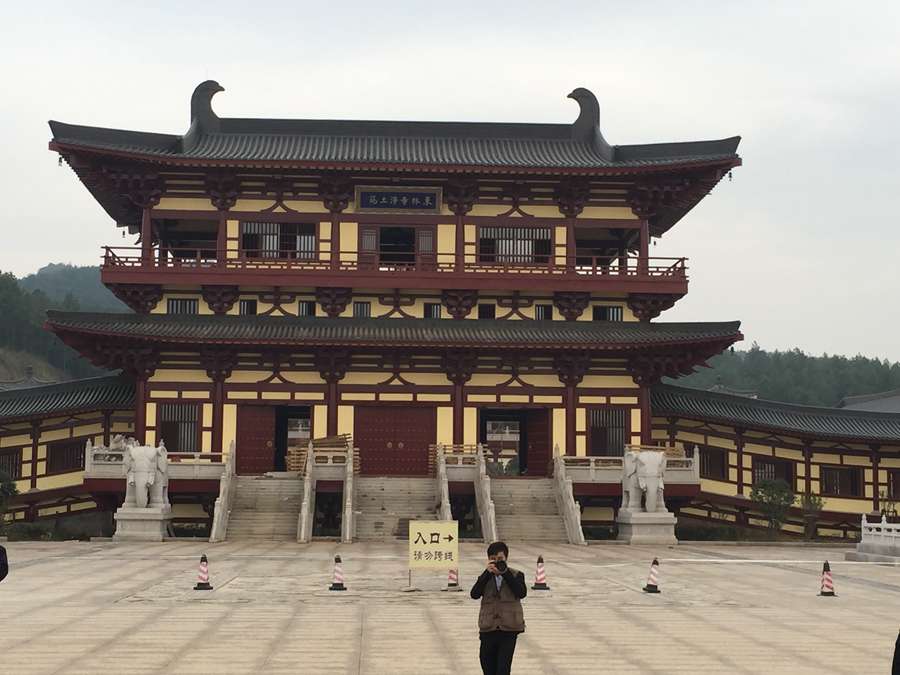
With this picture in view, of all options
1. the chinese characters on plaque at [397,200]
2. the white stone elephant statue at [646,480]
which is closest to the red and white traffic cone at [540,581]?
the white stone elephant statue at [646,480]

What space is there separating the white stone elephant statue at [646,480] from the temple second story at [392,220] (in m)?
9.49

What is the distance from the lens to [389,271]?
154ft

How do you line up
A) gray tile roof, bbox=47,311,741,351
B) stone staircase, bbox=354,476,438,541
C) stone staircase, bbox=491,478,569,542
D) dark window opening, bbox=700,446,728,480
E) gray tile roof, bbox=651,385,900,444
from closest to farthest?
stone staircase, bbox=354,476,438,541, stone staircase, bbox=491,478,569,542, gray tile roof, bbox=47,311,741,351, gray tile roof, bbox=651,385,900,444, dark window opening, bbox=700,446,728,480

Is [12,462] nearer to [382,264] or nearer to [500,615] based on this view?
[382,264]

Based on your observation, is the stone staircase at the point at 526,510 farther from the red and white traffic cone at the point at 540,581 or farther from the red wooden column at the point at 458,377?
the red and white traffic cone at the point at 540,581

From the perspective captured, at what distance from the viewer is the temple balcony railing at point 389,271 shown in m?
46.2

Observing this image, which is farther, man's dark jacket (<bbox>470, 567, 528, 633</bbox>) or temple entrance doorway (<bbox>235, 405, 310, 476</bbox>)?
temple entrance doorway (<bbox>235, 405, 310, 476</bbox>)

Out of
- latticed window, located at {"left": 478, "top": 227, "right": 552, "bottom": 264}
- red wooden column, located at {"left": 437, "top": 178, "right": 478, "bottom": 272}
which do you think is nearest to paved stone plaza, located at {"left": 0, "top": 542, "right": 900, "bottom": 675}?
red wooden column, located at {"left": 437, "top": 178, "right": 478, "bottom": 272}

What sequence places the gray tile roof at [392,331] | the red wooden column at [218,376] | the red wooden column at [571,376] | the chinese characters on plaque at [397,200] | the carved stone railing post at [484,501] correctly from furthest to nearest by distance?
1. the chinese characters on plaque at [397,200]
2. the red wooden column at [571,376]
3. the red wooden column at [218,376]
4. the gray tile roof at [392,331]
5. the carved stone railing post at [484,501]

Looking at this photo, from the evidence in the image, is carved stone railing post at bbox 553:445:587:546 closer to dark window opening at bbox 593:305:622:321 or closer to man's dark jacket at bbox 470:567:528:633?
dark window opening at bbox 593:305:622:321

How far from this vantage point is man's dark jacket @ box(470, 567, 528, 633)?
1147 centimetres

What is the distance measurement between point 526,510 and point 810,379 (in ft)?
456

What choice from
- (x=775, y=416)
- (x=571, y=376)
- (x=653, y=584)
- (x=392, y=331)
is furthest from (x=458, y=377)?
(x=653, y=584)

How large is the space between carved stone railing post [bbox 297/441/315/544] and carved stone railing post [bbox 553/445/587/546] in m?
9.29
